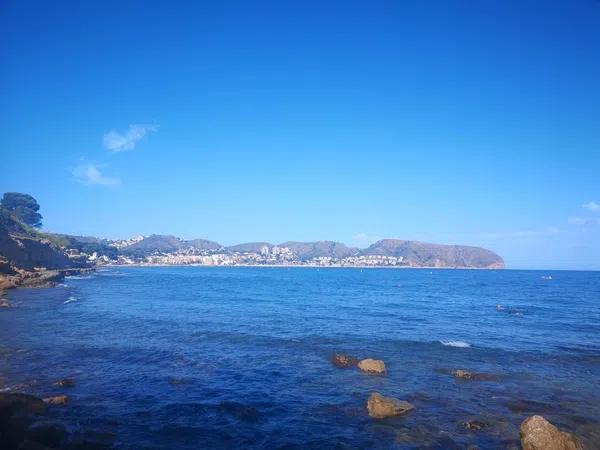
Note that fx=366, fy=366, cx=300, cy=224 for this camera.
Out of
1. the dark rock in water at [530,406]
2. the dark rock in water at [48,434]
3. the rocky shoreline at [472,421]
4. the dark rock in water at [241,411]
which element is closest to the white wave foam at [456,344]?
the rocky shoreline at [472,421]

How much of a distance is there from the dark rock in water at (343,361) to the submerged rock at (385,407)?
727 centimetres

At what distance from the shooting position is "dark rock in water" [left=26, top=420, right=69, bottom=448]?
42.0 ft

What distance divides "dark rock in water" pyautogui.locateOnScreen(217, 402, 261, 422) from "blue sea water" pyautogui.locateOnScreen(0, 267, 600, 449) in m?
0.11

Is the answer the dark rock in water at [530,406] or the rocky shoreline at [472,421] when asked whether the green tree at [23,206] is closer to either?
the rocky shoreline at [472,421]

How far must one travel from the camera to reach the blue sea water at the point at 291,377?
1572 cm

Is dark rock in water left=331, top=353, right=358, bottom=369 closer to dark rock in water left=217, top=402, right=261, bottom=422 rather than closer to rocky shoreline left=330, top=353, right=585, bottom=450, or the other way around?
rocky shoreline left=330, top=353, right=585, bottom=450

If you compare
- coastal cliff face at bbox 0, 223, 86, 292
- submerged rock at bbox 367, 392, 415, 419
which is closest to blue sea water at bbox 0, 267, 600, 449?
submerged rock at bbox 367, 392, 415, 419

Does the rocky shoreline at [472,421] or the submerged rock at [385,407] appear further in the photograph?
the submerged rock at [385,407]

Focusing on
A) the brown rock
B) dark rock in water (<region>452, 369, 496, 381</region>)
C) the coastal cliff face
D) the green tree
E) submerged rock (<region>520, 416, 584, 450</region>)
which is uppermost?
the green tree

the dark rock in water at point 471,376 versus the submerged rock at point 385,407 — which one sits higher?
the submerged rock at point 385,407

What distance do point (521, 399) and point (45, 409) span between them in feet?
77.2

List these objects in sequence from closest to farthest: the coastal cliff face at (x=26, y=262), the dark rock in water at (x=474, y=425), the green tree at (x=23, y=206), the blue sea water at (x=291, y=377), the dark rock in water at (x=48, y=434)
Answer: the dark rock in water at (x=48, y=434) < the blue sea water at (x=291, y=377) < the dark rock in water at (x=474, y=425) < the coastal cliff face at (x=26, y=262) < the green tree at (x=23, y=206)

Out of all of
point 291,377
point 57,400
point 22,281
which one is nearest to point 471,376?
point 291,377

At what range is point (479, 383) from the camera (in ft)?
73.5
